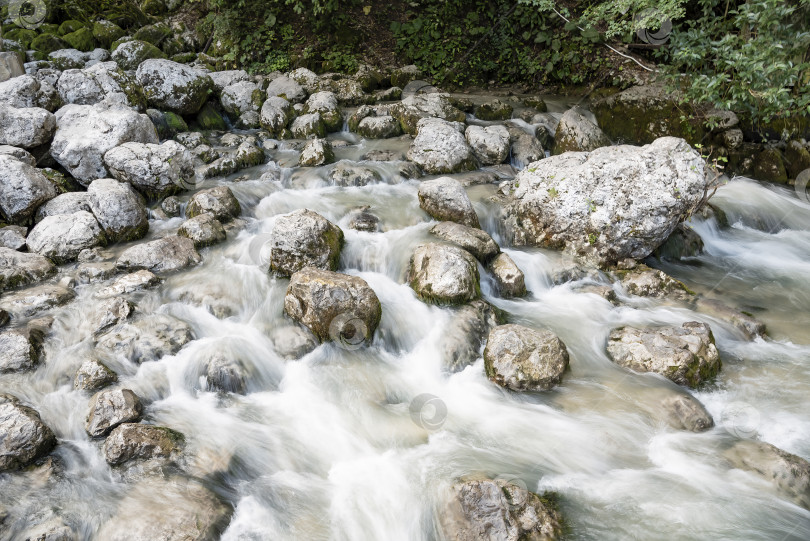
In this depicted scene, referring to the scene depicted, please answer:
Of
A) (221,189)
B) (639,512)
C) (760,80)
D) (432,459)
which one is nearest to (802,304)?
(760,80)

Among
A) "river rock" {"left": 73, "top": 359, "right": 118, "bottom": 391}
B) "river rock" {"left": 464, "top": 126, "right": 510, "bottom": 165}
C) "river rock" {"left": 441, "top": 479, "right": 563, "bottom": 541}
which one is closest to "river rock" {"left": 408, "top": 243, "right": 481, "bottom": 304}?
"river rock" {"left": 441, "top": 479, "right": 563, "bottom": 541}

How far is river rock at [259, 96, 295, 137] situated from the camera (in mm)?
9992

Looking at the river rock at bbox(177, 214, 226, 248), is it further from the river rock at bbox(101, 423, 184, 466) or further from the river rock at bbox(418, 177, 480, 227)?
the river rock at bbox(101, 423, 184, 466)

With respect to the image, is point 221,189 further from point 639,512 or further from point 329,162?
point 639,512

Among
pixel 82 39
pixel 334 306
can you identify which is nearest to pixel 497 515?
pixel 334 306

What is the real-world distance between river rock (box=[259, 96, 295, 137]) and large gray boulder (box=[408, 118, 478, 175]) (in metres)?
3.05

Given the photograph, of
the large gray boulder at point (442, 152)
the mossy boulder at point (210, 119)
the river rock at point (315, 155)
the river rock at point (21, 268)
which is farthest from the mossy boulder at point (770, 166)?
the river rock at point (21, 268)

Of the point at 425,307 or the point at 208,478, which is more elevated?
the point at 425,307

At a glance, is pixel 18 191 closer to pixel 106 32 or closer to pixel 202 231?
pixel 202 231

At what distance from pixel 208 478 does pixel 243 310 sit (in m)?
2.12

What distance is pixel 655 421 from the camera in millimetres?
4078

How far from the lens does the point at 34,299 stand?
16.7ft

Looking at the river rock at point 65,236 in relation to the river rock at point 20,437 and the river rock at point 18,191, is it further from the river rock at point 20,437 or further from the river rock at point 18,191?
the river rock at point 20,437

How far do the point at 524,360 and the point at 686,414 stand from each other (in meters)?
1.34
